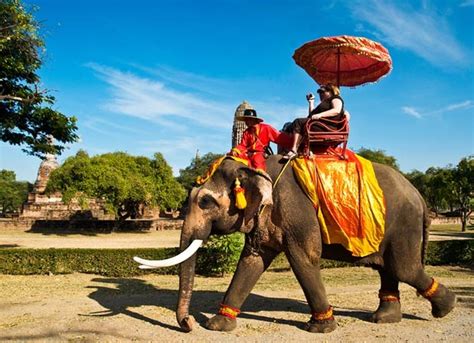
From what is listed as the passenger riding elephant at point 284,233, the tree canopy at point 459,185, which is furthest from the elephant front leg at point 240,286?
the tree canopy at point 459,185

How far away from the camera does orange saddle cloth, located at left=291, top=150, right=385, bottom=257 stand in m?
6.31

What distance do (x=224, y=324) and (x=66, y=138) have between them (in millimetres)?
12144

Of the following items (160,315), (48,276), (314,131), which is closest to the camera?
(314,131)

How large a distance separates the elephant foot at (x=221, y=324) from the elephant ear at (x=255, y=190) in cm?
159

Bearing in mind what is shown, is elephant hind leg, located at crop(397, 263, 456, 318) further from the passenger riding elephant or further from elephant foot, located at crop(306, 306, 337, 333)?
elephant foot, located at crop(306, 306, 337, 333)

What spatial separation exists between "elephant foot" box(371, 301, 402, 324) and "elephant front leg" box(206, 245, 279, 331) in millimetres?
2055

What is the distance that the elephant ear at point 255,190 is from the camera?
241 inches

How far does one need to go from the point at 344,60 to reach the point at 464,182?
3855 centimetres

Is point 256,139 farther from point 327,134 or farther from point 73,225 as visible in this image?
point 73,225

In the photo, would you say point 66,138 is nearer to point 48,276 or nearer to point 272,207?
point 48,276

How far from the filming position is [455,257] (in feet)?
54.7

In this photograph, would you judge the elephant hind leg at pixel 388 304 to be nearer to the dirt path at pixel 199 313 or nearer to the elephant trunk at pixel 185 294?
the dirt path at pixel 199 313

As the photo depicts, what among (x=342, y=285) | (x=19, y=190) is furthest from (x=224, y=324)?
(x=19, y=190)

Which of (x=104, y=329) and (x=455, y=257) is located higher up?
(x=455, y=257)
